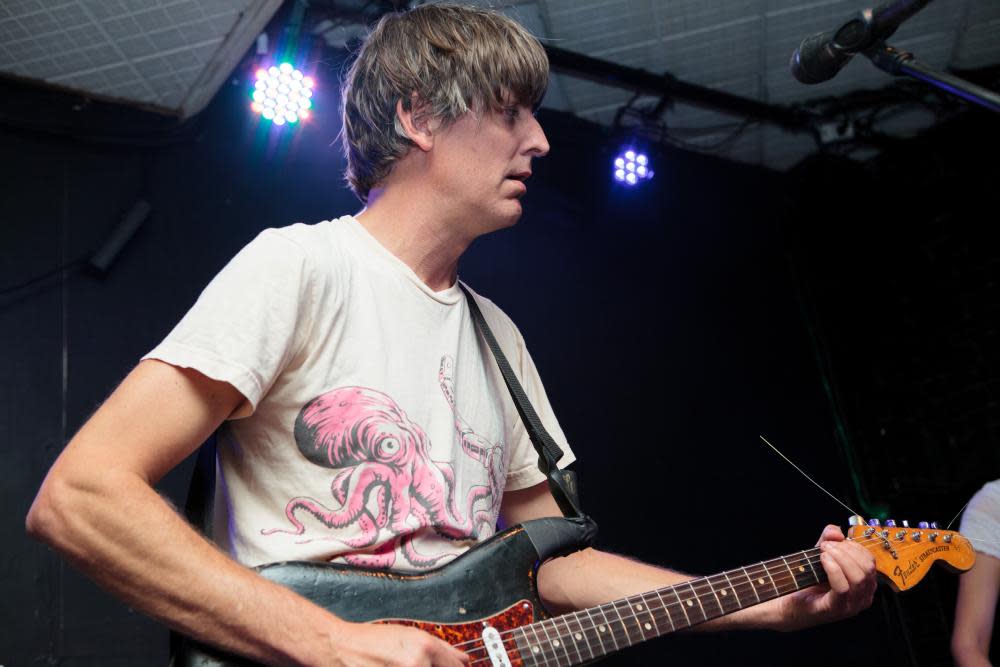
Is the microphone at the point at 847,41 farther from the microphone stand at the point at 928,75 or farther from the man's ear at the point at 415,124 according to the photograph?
the man's ear at the point at 415,124

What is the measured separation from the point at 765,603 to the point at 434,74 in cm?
140

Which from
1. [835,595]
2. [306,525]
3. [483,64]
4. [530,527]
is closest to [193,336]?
[306,525]

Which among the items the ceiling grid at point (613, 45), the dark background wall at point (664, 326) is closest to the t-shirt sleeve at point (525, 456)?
the ceiling grid at point (613, 45)

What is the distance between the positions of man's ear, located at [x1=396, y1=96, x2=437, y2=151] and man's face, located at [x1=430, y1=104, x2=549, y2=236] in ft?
0.07

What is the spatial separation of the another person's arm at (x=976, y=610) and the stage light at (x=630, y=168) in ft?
8.63

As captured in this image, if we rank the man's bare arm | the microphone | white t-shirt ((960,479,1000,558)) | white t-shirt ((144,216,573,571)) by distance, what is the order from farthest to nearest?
1. white t-shirt ((960,479,1000,558))
2. the microphone
3. white t-shirt ((144,216,573,571))
4. the man's bare arm

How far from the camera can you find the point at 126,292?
3.77 metres

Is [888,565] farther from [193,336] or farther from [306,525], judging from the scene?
[193,336]

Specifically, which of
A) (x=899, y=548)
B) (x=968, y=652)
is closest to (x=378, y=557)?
(x=899, y=548)

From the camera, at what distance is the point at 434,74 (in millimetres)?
2084

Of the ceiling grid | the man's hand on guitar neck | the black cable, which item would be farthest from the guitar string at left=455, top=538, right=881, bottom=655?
the black cable

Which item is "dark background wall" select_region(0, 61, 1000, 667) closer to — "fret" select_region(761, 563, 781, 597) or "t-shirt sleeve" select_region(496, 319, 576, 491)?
"t-shirt sleeve" select_region(496, 319, 576, 491)

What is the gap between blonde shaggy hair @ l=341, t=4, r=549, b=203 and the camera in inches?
81.1

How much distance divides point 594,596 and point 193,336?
108cm
